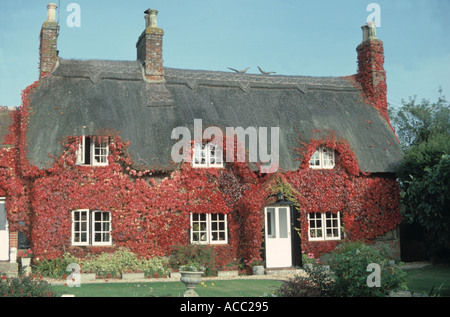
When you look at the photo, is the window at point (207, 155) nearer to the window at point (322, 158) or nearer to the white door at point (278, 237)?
the white door at point (278, 237)

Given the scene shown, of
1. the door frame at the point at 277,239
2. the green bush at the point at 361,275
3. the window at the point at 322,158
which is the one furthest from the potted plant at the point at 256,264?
the green bush at the point at 361,275

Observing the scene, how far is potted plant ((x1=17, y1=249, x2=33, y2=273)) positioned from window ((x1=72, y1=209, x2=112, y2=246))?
4.89ft

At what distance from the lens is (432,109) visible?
2620 cm

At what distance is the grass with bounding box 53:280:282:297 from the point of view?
12875 mm

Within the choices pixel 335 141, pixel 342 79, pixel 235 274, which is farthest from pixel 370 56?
pixel 235 274

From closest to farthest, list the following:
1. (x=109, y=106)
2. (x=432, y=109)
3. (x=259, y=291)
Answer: (x=259, y=291) < (x=109, y=106) < (x=432, y=109)

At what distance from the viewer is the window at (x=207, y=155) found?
18828mm

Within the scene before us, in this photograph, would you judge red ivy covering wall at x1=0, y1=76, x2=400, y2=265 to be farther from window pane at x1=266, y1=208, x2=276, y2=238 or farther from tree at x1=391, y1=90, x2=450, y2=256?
tree at x1=391, y1=90, x2=450, y2=256

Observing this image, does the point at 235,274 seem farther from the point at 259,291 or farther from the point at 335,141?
the point at 335,141

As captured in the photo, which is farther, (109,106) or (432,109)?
(432,109)

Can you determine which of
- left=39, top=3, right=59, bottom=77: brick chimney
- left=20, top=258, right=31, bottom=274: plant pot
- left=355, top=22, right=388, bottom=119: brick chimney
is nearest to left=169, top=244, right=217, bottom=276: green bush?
left=20, top=258, right=31, bottom=274: plant pot

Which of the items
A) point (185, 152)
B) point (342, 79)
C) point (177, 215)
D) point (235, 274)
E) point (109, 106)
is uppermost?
point (342, 79)

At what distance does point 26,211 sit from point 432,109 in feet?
63.6

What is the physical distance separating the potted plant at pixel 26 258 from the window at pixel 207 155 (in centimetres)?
626
